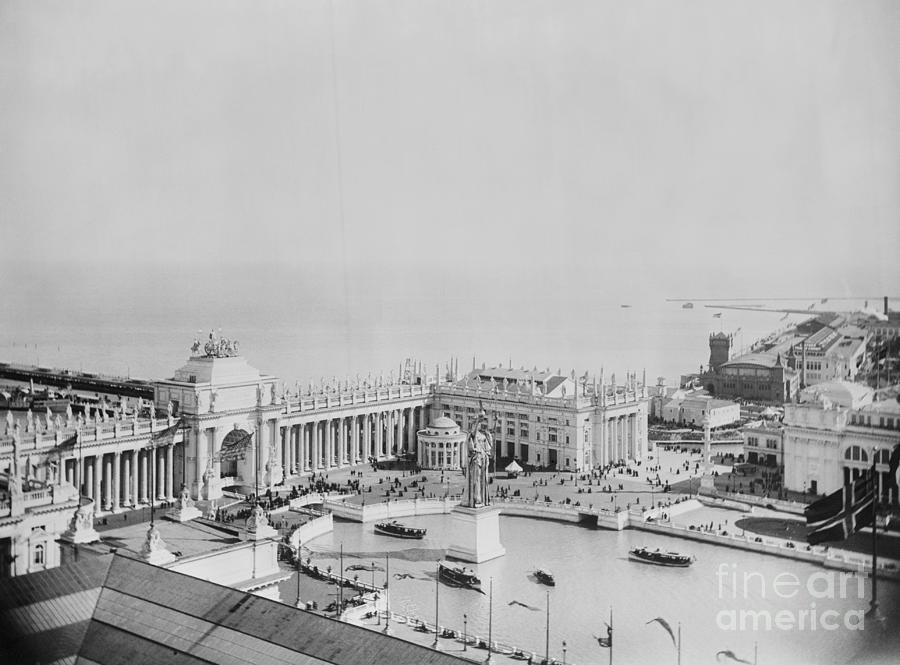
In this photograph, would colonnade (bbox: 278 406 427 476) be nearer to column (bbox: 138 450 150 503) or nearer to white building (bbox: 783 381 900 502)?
column (bbox: 138 450 150 503)

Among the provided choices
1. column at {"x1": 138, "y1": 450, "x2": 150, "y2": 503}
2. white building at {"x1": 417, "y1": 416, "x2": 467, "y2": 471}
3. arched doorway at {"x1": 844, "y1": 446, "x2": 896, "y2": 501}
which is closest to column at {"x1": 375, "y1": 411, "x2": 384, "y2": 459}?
white building at {"x1": 417, "y1": 416, "x2": 467, "y2": 471}

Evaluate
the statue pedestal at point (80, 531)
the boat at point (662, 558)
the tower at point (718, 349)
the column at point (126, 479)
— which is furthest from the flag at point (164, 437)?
the tower at point (718, 349)

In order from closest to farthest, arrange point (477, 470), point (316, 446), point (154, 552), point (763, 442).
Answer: point (154, 552) → point (477, 470) → point (763, 442) → point (316, 446)

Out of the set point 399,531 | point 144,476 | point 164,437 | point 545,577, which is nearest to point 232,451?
point 164,437

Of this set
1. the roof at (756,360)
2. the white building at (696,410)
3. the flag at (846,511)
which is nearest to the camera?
the flag at (846,511)

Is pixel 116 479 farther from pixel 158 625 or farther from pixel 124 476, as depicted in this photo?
pixel 158 625

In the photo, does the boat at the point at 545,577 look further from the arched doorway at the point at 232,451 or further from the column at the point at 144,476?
the arched doorway at the point at 232,451
